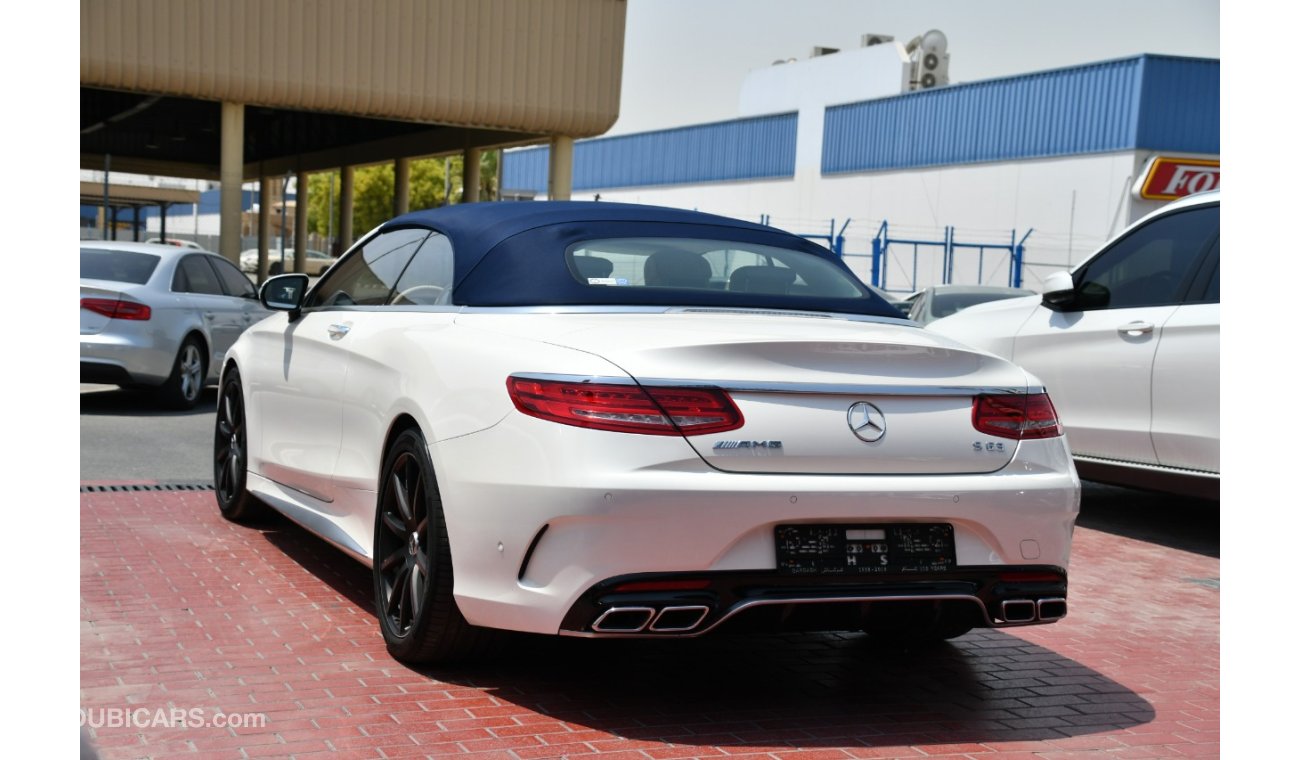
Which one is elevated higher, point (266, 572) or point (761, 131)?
point (761, 131)

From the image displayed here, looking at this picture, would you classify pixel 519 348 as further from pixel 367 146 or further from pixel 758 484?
pixel 367 146

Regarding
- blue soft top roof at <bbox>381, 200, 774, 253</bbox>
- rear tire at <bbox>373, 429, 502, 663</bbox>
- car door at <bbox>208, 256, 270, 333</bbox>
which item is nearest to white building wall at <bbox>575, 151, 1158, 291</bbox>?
car door at <bbox>208, 256, 270, 333</bbox>

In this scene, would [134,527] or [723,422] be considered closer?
[723,422]

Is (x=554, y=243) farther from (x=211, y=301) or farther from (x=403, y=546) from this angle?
(x=211, y=301)

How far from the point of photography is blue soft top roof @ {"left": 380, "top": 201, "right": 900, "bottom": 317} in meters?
4.88

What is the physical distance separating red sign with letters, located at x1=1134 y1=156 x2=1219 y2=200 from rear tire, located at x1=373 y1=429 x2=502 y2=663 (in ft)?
124

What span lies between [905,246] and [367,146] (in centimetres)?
1789

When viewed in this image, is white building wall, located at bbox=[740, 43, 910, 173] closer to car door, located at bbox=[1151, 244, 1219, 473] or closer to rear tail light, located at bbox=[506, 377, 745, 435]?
car door, located at bbox=[1151, 244, 1219, 473]

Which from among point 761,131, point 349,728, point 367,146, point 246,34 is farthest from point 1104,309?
point 761,131

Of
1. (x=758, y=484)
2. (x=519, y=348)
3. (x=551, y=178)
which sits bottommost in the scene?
(x=758, y=484)

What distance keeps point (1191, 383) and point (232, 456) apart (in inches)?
186

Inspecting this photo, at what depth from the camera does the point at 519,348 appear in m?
4.33

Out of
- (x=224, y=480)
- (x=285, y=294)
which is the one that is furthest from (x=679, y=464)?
(x=224, y=480)

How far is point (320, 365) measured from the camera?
5.86 m
